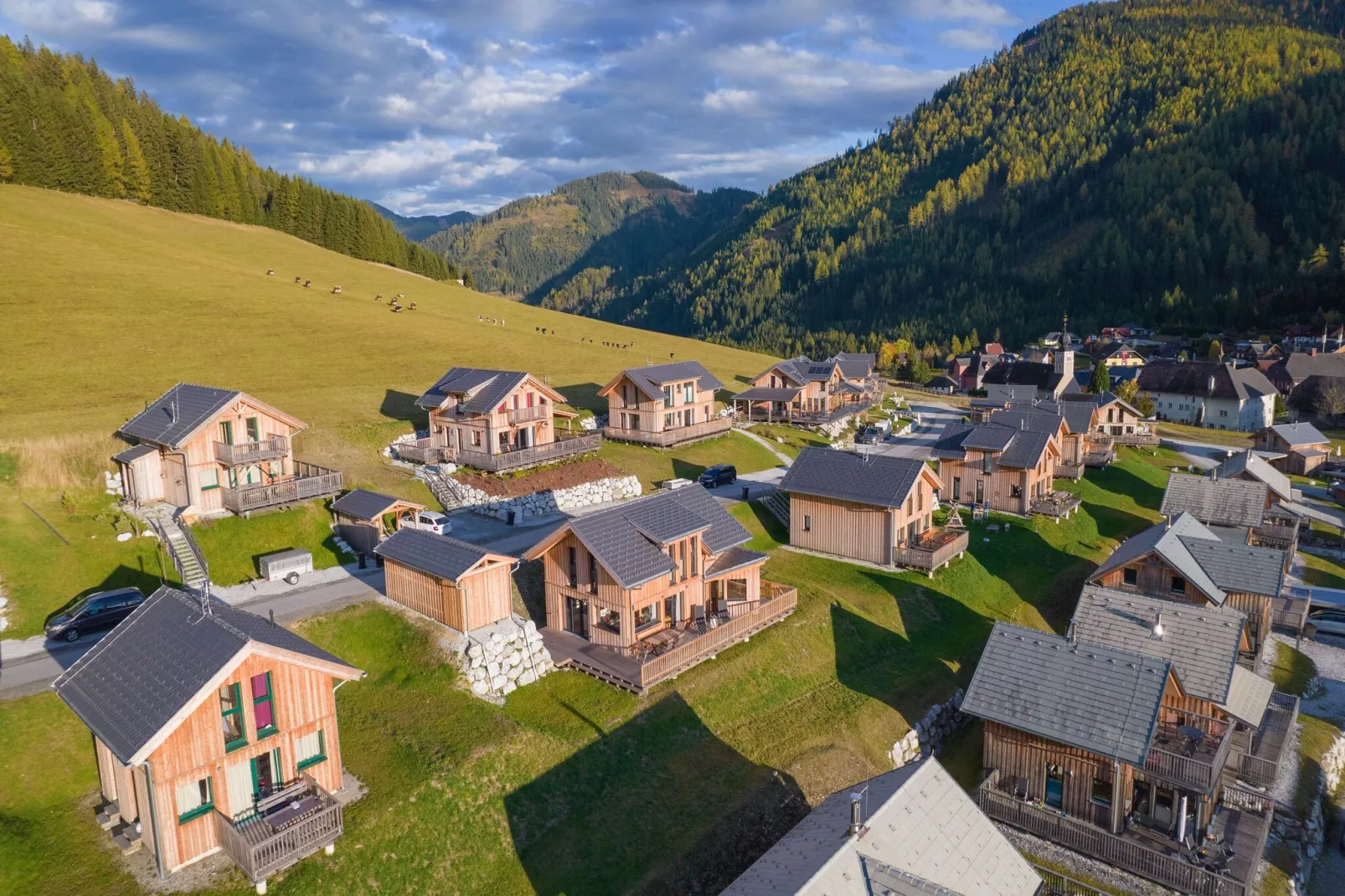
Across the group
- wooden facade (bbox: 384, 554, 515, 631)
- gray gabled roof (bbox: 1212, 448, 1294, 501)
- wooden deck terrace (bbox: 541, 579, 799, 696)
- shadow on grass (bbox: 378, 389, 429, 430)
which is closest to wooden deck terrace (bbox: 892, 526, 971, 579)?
wooden deck terrace (bbox: 541, 579, 799, 696)

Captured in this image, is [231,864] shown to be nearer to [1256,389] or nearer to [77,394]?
[77,394]

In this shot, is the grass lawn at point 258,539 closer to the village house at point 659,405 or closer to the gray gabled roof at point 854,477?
the gray gabled roof at point 854,477

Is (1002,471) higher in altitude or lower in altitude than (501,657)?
higher

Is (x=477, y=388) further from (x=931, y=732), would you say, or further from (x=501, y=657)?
(x=931, y=732)

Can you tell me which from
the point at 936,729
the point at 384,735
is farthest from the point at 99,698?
the point at 936,729

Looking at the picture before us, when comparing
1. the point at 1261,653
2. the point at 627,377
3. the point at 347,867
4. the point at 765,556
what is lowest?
the point at 1261,653

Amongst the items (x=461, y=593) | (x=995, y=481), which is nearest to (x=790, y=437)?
(x=995, y=481)
